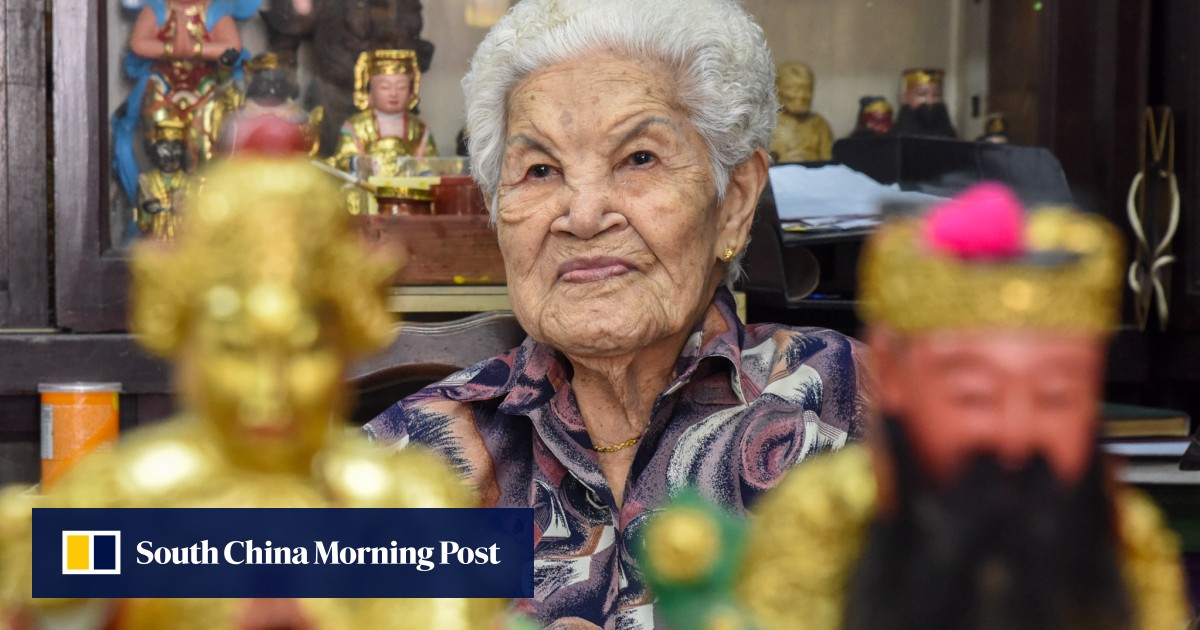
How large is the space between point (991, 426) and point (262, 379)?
28cm

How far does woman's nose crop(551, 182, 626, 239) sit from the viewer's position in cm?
130

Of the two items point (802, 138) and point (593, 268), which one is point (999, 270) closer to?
point (593, 268)

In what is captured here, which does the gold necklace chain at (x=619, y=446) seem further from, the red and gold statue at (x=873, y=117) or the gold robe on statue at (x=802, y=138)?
the red and gold statue at (x=873, y=117)

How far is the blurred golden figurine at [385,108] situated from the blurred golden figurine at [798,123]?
78cm

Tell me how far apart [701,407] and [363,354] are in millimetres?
869

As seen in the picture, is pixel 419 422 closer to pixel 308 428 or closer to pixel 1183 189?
pixel 308 428

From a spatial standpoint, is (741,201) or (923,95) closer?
(741,201)

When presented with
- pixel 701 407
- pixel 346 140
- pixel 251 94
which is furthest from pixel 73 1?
pixel 701 407

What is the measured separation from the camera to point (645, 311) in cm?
133

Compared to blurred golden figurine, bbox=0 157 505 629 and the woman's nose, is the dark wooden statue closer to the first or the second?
the woman's nose

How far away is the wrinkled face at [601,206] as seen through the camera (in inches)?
51.5

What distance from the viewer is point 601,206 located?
1.31 meters

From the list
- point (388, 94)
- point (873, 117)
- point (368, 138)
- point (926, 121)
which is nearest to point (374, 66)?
point (388, 94)

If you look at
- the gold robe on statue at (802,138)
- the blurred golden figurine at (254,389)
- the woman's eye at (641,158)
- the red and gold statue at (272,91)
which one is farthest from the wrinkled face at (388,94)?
the blurred golden figurine at (254,389)
